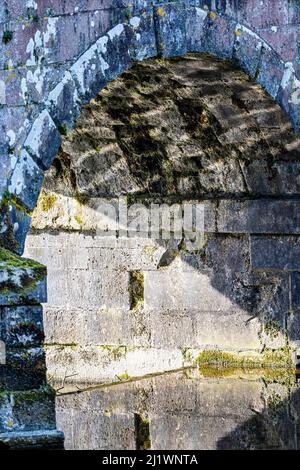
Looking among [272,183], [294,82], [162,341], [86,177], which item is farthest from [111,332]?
[294,82]

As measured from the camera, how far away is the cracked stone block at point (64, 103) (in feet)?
23.5

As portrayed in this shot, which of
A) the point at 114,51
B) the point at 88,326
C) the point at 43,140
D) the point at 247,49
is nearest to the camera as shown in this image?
the point at 43,140

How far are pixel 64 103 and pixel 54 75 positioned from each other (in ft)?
0.49

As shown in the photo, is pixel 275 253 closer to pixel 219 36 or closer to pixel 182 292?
pixel 182 292

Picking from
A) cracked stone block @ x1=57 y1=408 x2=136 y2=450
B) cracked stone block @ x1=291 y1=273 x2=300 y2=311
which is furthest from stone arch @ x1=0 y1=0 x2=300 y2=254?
cracked stone block @ x1=57 y1=408 x2=136 y2=450

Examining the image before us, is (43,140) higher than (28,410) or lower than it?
higher

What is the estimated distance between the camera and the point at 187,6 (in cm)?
766

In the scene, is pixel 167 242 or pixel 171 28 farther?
pixel 167 242

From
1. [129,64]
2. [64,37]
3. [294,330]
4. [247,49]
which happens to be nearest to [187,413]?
[294,330]

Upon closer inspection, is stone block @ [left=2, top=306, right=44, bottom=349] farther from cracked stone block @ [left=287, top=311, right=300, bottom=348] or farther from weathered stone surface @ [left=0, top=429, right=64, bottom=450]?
cracked stone block @ [left=287, top=311, right=300, bottom=348]

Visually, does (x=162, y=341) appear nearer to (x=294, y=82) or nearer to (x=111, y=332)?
(x=111, y=332)

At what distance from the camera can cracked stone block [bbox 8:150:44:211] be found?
7016mm

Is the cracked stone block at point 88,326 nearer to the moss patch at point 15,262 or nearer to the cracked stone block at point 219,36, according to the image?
the cracked stone block at point 219,36

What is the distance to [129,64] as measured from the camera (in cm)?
743
